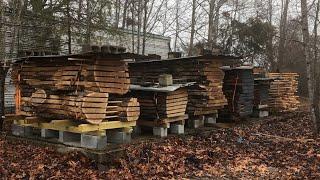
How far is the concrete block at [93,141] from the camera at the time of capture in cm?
982

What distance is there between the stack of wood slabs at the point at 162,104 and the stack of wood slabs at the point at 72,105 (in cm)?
242

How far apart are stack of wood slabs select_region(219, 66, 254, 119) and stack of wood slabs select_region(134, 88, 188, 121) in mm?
3430

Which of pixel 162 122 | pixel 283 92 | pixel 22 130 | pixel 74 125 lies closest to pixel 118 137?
pixel 74 125

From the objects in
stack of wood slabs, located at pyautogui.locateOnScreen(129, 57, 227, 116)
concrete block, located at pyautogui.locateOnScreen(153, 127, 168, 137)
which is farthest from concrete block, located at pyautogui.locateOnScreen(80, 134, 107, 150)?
stack of wood slabs, located at pyautogui.locateOnScreen(129, 57, 227, 116)

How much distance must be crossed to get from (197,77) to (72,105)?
5315 millimetres

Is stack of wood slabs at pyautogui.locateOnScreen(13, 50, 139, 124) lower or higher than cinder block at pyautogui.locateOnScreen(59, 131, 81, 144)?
higher

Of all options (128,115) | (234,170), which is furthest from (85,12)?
(234,170)

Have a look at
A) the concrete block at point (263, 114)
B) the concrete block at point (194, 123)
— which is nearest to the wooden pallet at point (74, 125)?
the concrete block at point (194, 123)

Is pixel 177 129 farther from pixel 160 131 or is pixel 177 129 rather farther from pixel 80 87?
pixel 80 87

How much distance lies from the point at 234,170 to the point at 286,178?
1.20 meters

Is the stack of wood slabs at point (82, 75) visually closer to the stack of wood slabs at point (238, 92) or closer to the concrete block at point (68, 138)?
the concrete block at point (68, 138)

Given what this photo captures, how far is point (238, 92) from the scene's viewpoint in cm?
1567

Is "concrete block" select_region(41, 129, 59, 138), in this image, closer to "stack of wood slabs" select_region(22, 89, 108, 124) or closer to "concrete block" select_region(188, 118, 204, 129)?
"stack of wood slabs" select_region(22, 89, 108, 124)

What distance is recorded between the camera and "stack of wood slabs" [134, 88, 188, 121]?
39.5 ft
